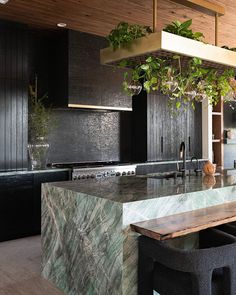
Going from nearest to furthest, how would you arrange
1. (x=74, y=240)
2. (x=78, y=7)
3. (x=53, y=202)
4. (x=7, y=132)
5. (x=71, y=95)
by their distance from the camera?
(x=74, y=240), (x=53, y=202), (x=78, y=7), (x=7, y=132), (x=71, y=95)

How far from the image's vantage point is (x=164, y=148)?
21.5 feet

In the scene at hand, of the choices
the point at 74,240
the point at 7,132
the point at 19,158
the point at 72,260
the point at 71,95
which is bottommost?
the point at 72,260

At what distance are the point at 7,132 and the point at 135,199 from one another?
2.78 m

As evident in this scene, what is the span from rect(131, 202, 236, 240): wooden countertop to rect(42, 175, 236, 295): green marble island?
0.07m

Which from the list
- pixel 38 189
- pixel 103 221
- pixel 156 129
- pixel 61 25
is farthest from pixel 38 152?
pixel 103 221

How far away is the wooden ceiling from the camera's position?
4137 millimetres

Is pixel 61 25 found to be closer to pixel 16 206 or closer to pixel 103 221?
pixel 16 206

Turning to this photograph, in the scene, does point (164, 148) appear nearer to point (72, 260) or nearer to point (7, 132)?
point (7, 132)

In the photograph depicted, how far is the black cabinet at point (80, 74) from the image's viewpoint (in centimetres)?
514

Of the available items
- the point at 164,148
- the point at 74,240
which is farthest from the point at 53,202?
the point at 164,148

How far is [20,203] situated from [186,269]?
10.2 ft

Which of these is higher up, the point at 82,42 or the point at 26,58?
the point at 82,42

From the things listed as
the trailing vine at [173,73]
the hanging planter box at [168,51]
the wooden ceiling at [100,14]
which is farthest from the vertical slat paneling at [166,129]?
the hanging planter box at [168,51]

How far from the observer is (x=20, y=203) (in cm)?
462
